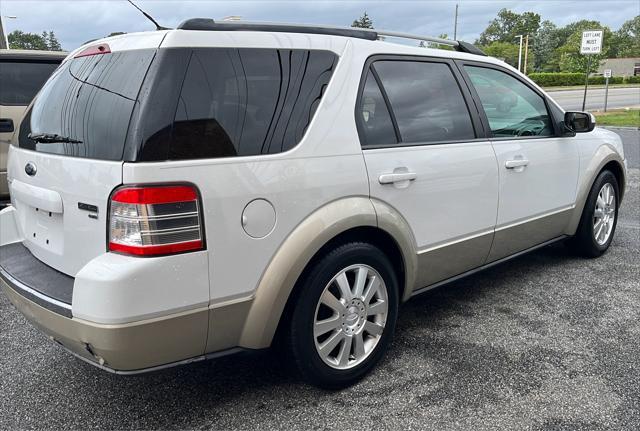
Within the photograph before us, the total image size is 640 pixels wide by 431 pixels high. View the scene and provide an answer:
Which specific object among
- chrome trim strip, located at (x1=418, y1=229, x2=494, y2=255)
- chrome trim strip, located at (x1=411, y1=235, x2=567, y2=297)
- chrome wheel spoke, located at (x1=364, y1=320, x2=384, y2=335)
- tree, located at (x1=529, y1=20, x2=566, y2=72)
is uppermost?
tree, located at (x1=529, y1=20, x2=566, y2=72)

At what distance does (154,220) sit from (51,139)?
860mm

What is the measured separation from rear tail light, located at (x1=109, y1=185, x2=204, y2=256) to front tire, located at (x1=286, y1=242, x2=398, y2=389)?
671 mm

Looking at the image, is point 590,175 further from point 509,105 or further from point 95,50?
point 95,50

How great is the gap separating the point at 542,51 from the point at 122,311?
109938 mm

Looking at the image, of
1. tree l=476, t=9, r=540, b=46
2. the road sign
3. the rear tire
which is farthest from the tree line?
the rear tire

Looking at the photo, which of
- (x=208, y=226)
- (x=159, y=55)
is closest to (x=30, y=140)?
(x=159, y=55)

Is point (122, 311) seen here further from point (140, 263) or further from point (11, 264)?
point (11, 264)

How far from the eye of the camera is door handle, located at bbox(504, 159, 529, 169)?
3582 millimetres

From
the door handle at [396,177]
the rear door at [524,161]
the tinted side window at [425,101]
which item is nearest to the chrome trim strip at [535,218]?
the rear door at [524,161]

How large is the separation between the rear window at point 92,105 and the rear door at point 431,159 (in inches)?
44.8

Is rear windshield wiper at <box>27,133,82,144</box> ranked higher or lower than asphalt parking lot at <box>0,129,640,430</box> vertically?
higher

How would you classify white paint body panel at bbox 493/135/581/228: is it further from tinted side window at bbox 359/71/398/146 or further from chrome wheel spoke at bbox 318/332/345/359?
chrome wheel spoke at bbox 318/332/345/359

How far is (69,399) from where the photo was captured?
2.75 m

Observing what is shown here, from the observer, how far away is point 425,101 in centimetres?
320
